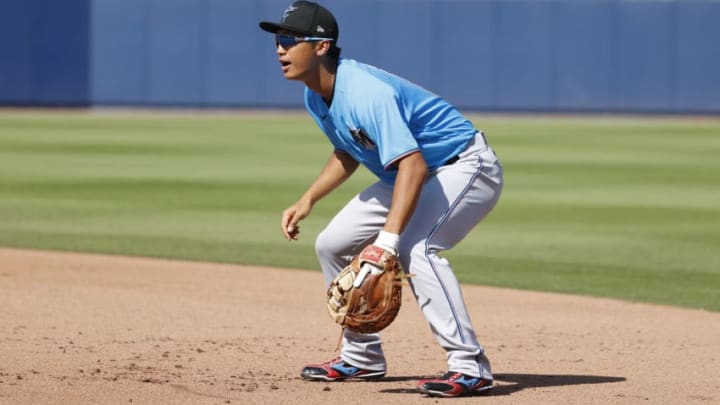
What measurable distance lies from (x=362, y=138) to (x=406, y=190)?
0.30 meters

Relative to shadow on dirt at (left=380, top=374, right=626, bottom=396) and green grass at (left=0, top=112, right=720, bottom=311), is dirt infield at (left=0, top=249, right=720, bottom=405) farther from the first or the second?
green grass at (left=0, top=112, right=720, bottom=311)

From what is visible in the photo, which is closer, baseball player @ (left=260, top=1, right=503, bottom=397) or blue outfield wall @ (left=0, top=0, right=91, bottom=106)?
baseball player @ (left=260, top=1, right=503, bottom=397)

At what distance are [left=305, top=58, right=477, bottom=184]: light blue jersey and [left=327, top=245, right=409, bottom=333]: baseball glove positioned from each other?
0.36 m

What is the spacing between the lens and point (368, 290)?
198 inches

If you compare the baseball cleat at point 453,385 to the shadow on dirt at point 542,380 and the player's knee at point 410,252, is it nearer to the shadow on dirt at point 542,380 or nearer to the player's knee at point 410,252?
the shadow on dirt at point 542,380

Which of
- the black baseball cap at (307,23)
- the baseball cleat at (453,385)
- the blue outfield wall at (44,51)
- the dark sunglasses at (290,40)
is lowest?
the blue outfield wall at (44,51)

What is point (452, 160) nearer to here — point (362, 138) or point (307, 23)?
point (362, 138)

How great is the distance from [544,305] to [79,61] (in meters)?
30.0

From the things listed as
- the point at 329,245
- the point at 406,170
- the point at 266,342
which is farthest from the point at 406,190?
the point at 266,342

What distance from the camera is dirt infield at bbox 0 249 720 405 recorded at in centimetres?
536

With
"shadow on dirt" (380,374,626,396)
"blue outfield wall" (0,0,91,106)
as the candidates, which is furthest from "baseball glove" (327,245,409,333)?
"blue outfield wall" (0,0,91,106)

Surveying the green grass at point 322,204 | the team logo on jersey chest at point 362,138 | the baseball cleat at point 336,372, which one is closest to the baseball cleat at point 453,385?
the baseball cleat at point 336,372

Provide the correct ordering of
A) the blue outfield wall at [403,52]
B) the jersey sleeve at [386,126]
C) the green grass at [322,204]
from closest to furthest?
the jersey sleeve at [386,126]
the green grass at [322,204]
the blue outfield wall at [403,52]

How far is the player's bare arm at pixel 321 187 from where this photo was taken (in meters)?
5.62
